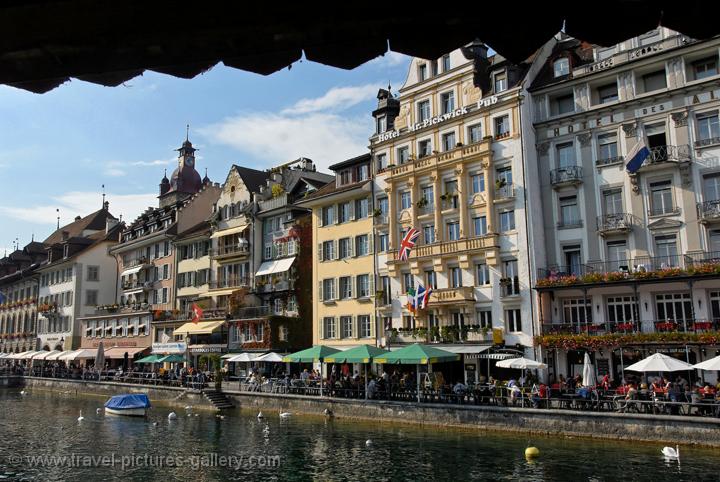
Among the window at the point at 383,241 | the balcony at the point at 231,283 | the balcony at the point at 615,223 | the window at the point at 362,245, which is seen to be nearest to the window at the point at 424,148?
the window at the point at 383,241

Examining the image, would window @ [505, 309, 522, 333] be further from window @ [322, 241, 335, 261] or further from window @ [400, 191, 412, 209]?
window @ [322, 241, 335, 261]

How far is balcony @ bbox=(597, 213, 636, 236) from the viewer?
3588 cm

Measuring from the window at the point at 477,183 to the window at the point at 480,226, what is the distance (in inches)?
68.8

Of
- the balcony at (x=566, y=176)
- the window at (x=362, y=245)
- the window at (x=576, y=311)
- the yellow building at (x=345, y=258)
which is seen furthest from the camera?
the window at (x=362, y=245)

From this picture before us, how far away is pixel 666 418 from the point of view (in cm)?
2575

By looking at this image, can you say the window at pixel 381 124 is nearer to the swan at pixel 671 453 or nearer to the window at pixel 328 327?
the window at pixel 328 327

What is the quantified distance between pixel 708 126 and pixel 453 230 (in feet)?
52.3

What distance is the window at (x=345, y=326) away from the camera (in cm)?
4866

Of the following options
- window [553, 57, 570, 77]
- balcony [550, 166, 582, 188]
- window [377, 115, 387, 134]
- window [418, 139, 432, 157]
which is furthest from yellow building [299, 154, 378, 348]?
window [553, 57, 570, 77]

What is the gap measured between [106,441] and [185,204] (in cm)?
4323

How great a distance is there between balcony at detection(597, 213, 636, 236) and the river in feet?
44.6

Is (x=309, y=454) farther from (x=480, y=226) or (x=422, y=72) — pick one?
(x=422, y=72)

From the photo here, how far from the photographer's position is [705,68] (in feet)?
114

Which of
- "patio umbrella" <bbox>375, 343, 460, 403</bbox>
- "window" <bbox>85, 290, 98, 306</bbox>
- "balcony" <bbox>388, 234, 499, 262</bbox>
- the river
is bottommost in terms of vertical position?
the river
